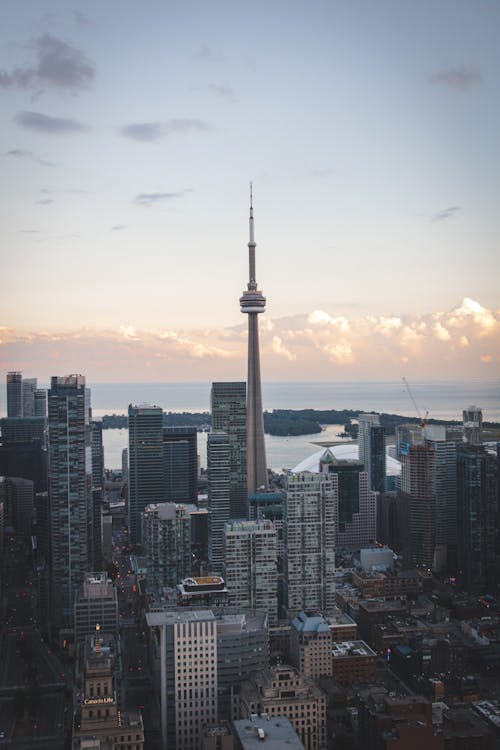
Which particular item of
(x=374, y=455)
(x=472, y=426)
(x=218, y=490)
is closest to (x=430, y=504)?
(x=472, y=426)

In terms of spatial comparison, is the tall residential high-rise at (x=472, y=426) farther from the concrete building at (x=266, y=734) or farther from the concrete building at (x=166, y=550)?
the concrete building at (x=266, y=734)

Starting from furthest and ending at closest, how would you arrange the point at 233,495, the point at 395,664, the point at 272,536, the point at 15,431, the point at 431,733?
the point at 15,431 → the point at 233,495 → the point at 272,536 → the point at 395,664 → the point at 431,733

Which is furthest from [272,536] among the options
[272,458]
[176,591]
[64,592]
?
[272,458]

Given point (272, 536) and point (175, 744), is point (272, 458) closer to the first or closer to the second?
point (272, 536)

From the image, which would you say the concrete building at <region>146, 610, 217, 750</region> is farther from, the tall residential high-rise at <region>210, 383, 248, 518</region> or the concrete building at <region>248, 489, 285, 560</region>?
the tall residential high-rise at <region>210, 383, 248, 518</region>

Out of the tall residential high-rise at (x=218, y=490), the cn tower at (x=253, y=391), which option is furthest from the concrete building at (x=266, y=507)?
the cn tower at (x=253, y=391)

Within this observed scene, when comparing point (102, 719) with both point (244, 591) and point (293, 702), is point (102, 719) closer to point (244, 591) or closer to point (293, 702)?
point (293, 702)

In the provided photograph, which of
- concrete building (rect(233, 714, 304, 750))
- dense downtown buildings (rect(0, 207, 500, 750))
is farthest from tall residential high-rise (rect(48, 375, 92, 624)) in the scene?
concrete building (rect(233, 714, 304, 750))
